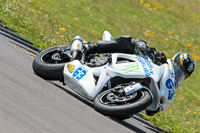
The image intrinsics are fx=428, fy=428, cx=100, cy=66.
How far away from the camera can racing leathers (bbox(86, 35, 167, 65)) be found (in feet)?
24.4

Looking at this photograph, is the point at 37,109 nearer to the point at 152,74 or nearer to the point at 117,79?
the point at 117,79

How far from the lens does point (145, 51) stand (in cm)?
741

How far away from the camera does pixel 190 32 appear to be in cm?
2458

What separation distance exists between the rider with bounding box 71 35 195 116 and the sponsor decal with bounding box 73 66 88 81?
0.59 meters

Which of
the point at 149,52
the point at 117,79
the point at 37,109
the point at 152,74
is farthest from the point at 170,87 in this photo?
the point at 37,109

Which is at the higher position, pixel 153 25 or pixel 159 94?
pixel 159 94

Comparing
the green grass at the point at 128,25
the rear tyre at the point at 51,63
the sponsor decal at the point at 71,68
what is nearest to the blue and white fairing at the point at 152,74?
the sponsor decal at the point at 71,68

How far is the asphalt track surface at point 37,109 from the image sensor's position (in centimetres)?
448

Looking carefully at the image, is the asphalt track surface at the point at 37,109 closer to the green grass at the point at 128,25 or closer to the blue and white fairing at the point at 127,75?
the blue and white fairing at the point at 127,75

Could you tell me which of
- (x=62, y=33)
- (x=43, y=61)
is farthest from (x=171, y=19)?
(x=43, y=61)

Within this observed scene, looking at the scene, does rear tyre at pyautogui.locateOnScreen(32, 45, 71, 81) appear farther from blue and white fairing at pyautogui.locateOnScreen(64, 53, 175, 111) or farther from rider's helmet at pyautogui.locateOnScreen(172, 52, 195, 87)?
rider's helmet at pyautogui.locateOnScreen(172, 52, 195, 87)

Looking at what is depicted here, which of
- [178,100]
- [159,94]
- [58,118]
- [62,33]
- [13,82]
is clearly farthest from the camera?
[62,33]

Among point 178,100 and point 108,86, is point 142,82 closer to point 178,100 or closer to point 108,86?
point 108,86

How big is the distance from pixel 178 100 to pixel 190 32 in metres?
12.7
